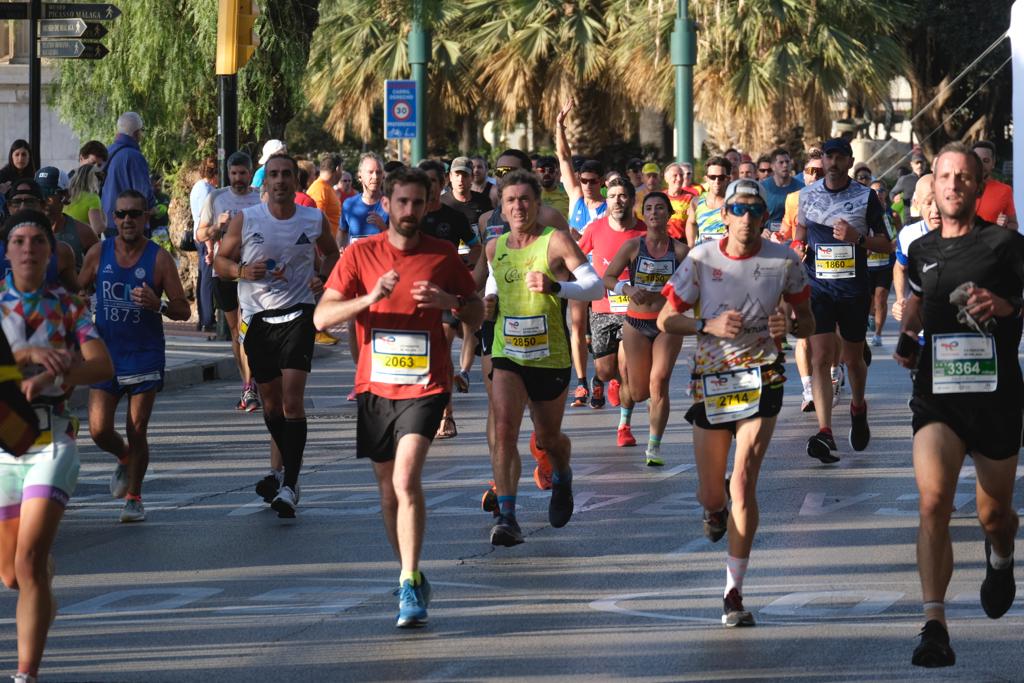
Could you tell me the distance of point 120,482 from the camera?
10.3 m

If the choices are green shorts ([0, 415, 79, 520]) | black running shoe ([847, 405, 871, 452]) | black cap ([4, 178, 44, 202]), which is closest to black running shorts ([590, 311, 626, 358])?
black running shoe ([847, 405, 871, 452])

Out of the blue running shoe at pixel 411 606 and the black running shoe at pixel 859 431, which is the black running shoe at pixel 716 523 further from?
the black running shoe at pixel 859 431

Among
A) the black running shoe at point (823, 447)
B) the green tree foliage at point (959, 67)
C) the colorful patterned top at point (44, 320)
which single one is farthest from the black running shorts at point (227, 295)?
the green tree foliage at point (959, 67)

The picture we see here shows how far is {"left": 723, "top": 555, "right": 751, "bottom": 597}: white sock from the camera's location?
750cm

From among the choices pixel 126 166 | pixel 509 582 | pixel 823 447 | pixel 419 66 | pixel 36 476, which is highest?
pixel 419 66

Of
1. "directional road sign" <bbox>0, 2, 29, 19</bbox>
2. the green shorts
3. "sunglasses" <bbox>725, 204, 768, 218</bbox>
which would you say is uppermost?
"directional road sign" <bbox>0, 2, 29, 19</bbox>

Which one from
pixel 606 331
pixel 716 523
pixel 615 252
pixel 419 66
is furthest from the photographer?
pixel 419 66

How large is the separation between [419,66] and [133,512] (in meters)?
16.2

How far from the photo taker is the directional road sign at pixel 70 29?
17016 mm

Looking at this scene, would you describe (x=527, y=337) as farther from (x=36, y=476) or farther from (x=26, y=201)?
(x=36, y=476)

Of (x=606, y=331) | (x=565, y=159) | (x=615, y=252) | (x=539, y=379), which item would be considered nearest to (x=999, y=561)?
(x=539, y=379)

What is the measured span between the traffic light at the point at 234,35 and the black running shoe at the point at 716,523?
1116 centimetres

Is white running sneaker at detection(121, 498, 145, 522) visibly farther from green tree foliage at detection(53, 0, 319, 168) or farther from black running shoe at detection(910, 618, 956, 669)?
green tree foliage at detection(53, 0, 319, 168)

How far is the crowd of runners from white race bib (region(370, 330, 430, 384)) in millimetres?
13
